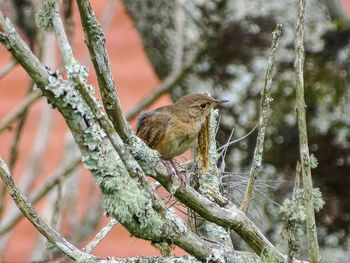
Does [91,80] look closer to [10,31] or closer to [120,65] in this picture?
[120,65]

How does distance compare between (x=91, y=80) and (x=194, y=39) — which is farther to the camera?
(x=91, y=80)

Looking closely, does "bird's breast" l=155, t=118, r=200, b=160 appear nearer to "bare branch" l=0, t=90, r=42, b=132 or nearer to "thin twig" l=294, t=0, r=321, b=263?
"bare branch" l=0, t=90, r=42, b=132

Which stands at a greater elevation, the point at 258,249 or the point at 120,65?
the point at 120,65

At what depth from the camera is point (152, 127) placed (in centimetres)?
303

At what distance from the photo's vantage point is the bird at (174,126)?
2.97 m

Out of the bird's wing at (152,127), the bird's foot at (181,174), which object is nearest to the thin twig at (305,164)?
the bird's foot at (181,174)

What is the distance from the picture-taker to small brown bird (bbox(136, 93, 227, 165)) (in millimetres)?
2969

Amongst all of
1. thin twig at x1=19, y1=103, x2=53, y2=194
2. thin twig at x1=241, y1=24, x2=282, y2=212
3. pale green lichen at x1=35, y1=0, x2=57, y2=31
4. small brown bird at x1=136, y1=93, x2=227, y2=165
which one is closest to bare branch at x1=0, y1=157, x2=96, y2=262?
pale green lichen at x1=35, y1=0, x2=57, y2=31

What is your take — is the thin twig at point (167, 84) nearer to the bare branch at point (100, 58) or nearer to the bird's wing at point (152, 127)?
the bird's wing at point (152, 127)

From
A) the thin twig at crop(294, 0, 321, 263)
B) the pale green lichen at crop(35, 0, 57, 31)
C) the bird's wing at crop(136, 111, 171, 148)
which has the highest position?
the pale green lichen at crop(35, 0, 57, 31)

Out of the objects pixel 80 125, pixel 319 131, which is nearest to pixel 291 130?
pixel 319 131

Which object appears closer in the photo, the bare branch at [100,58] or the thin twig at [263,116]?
the bare branch at [100,58]

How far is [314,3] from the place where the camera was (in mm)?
3773

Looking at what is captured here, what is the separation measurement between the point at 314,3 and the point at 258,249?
195 cm
